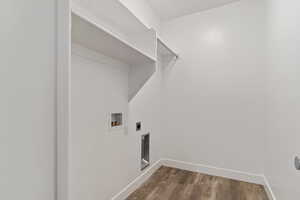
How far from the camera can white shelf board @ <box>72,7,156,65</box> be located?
831 millimetres

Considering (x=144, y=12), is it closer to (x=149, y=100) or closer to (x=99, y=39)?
(x=149, y=100)

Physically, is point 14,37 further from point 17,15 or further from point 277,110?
point 277,110

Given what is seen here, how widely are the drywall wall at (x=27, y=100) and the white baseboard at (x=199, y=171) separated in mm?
1318

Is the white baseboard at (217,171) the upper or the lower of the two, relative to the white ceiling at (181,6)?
lower

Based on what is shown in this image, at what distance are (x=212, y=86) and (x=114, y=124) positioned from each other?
166cm

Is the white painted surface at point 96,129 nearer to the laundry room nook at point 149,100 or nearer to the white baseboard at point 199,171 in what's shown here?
the laundry room nook at point 149,100

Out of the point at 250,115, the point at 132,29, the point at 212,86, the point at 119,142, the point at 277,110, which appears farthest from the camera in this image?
the point at 212,86

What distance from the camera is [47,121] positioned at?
59 cm

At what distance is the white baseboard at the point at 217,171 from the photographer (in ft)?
7.11

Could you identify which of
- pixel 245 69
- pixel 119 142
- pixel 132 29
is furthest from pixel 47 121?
pixel 245 69

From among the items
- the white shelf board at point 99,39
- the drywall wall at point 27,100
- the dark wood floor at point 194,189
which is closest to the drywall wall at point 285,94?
the dark wood floor at point 194,189

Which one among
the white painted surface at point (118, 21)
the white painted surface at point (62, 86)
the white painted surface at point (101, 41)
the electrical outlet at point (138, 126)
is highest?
the white painted surface at point (118, 21)

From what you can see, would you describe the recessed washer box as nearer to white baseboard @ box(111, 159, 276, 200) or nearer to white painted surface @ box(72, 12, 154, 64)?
white painted surface @ box(72, 12, 154, 64)

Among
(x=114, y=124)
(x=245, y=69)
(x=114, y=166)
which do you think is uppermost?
(x=245, y=69)
